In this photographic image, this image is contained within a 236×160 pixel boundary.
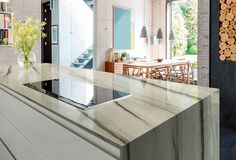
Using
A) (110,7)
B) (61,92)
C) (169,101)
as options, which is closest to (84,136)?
(169,101)

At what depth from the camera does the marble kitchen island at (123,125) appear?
2.92ft

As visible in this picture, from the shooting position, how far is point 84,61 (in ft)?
30.5

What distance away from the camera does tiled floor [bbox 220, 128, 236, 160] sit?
2.82 meters

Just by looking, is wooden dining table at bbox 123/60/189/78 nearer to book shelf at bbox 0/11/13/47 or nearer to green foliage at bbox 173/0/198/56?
green foliage at bbox 173/0/198/56

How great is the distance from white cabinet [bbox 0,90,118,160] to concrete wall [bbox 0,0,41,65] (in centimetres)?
332

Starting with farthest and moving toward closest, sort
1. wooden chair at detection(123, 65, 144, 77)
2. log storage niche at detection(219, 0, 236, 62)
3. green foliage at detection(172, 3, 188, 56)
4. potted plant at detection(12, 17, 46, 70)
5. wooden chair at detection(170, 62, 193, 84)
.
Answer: green foliage at detection(172, 3, 188, 56), wooden chair at detection(170, 62, 193, 84), wooden chair at detection(123, 65, 144, 77), log storage niche at detection(219, 0, 236, 62), potted plant at detection(12, 17, 46, 70)

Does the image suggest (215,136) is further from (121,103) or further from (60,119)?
(60,119)

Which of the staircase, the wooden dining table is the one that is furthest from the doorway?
the wooden dining table

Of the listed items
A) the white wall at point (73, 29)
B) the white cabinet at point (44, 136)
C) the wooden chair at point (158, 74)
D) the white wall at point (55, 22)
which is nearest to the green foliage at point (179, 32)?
the wooden chair at point (158, 74)

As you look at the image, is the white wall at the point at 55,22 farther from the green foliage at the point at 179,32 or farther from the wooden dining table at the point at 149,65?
the green foliage at the point at 179,32

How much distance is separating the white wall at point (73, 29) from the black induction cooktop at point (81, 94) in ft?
24.4

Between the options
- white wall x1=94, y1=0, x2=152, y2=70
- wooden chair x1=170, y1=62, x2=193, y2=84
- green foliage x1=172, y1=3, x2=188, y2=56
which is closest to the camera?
white wall x1=94, y1=0, x2=152, y2=70

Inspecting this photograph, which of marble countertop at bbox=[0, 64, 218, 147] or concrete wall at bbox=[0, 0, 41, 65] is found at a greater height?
concrete wall at bbox=[0, 0, 41, 65]

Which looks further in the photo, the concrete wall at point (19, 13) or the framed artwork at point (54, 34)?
the framed artwork at point (54, 34)
